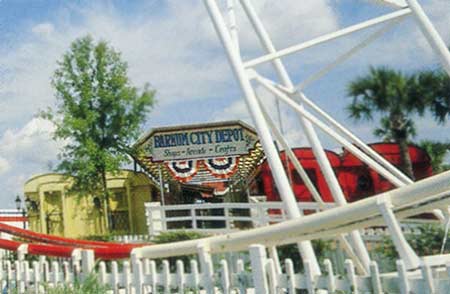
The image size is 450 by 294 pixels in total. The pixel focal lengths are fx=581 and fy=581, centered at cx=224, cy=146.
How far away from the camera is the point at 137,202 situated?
1127 inches

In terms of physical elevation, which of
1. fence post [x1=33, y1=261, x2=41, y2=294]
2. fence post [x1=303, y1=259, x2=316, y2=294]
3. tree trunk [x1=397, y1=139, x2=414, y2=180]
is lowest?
fence post [x1=303, y1=259, x2=316, y2=294]

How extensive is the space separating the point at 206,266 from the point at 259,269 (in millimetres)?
617

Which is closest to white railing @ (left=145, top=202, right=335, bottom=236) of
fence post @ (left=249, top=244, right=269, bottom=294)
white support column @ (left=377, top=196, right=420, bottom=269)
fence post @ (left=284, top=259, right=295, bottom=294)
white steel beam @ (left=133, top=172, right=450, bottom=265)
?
white steel beam @ (left=133, top=172, right=450, bottom=265)

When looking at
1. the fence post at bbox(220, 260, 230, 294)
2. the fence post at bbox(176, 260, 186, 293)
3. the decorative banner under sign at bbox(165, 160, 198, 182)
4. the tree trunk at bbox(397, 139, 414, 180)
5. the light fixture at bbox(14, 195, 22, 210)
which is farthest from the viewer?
the light fixture at bbox(14, 195, 22, 210)

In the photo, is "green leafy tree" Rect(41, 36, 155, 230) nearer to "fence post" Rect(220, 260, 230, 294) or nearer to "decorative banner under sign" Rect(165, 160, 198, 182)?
"decorative banner under sign" Rect(165, 160, 198, 182)

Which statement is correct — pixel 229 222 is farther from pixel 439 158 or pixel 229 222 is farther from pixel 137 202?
pixel 439 158

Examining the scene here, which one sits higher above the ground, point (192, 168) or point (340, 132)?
point (192, 168)

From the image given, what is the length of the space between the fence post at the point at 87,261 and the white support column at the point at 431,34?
386 centimetres

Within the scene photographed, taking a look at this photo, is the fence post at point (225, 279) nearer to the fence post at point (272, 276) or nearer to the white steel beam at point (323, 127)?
the fence post at point (272, 276)

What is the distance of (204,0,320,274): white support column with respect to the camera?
5.49 meters

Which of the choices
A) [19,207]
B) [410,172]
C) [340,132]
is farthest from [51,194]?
[340,132]

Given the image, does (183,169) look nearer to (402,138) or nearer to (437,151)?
(402,138)

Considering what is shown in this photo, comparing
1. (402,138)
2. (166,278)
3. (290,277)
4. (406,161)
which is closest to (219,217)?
(406,161)

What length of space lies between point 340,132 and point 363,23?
4.72ft
